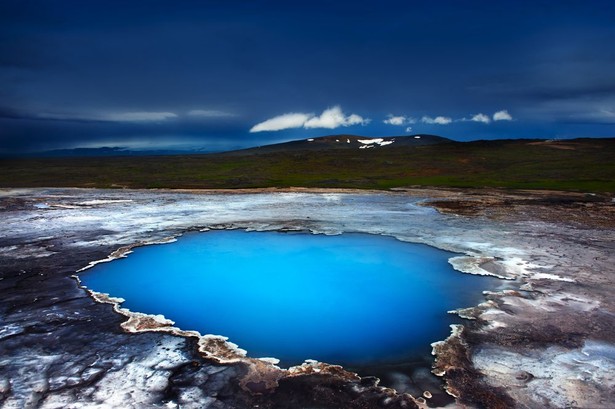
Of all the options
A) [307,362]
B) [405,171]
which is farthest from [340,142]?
[307,362]

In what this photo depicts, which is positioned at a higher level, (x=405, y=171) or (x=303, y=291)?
(x=405, y=171)

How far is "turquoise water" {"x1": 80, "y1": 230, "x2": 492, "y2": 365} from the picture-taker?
9.78 m

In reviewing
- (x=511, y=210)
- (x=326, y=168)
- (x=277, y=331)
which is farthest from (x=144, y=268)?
(x=326, y=168)

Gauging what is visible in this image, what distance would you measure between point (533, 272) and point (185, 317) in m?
10.7

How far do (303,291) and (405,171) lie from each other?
199 ft

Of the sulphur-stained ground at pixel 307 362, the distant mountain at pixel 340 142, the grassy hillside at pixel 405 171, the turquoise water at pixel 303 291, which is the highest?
the distant mountain at pixel 340 142

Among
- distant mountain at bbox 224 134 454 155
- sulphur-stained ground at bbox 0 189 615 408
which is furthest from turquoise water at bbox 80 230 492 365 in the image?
distant mountain at bbox 224 134 454 155

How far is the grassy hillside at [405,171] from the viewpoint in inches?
2146

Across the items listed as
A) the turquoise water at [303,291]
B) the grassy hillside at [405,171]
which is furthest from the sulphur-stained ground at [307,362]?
the grassy hillside at [405,171]

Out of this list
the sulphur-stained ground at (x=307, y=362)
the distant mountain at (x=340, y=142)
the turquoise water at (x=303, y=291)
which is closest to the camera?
the sulphur-stained ground at (x=307, y=362)

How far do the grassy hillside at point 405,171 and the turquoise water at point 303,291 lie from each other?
32.6m

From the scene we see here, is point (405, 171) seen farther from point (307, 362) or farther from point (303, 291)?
point (307, 362)

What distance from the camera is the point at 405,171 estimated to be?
236ft

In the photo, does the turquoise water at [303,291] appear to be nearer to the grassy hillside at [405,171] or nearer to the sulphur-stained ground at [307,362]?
the sulphur-stained ground at [307,362]
